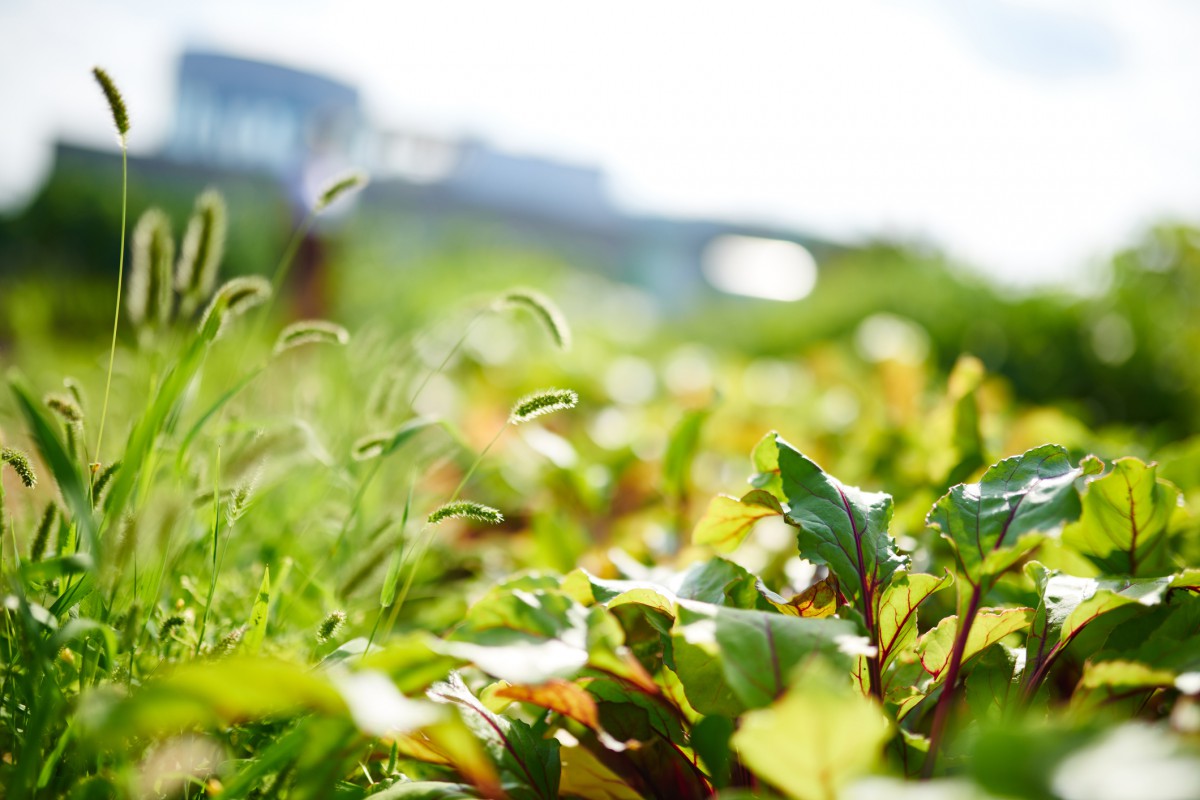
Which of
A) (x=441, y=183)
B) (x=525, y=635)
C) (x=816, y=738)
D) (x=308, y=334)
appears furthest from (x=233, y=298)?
(x=441, y=183)

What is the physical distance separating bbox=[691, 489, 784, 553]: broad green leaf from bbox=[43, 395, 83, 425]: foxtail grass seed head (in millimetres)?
614

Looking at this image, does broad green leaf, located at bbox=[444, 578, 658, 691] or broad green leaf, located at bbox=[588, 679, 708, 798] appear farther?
broad green leaf, located at bbox=[588, 679, 708, 798]

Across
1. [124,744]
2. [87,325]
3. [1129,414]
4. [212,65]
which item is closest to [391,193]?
[212,65]

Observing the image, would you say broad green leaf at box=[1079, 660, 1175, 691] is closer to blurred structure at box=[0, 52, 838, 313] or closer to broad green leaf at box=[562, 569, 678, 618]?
broad green leaf at box=[562, 569, 678, 618]

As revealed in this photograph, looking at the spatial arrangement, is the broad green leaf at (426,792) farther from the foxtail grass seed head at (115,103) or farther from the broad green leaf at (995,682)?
the foxtail grass seed head at (115,103)

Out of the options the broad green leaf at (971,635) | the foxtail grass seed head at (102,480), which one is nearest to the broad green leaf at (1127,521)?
the broad green leaf at (971,635)

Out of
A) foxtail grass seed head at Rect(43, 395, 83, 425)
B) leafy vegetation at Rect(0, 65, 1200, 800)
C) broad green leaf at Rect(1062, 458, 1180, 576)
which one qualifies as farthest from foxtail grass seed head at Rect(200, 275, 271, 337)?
broad green leaf at Rect(1062, 458, 1180, 576)

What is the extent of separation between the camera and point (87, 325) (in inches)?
163

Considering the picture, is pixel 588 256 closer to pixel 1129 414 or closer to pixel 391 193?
pixel 391 193

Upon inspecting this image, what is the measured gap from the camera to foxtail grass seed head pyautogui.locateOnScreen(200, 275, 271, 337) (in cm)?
78

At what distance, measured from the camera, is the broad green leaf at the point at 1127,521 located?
78 cm

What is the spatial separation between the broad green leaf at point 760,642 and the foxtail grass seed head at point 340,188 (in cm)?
71

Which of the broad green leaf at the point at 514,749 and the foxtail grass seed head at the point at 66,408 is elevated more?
the foxtail grass seed head at the point at 66,408

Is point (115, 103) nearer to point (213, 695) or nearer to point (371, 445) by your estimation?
point (371, 445)
